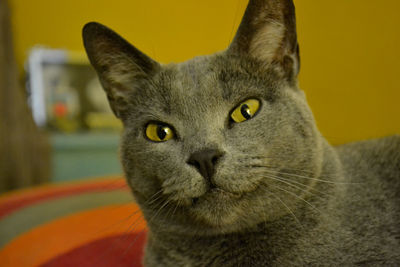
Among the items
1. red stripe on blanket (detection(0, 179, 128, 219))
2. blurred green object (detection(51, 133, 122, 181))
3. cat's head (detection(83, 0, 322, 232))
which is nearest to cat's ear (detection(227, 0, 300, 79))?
cat's head (detection(83, 0, 322, 232))

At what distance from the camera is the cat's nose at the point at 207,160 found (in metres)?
0.69

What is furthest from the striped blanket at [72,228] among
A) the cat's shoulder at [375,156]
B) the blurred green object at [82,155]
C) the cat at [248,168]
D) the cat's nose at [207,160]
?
the blurred green object at [82,155]

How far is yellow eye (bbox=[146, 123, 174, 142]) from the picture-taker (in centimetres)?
83

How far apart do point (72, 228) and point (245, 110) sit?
948 mm

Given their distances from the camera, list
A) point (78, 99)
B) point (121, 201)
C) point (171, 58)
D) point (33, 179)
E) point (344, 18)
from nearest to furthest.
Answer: point (344, 18) < point (171, 58) < point (121, 201) < point (33, 179) < point (78, 99)

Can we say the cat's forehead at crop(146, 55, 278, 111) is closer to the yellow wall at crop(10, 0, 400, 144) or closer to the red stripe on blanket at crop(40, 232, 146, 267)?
the yellow wall at crop(10, 0, 400, 144)

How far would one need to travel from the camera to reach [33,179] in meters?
2.78

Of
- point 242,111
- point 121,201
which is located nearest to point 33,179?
point 121,201

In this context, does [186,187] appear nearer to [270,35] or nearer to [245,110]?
[245,110]

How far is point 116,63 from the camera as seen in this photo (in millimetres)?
944

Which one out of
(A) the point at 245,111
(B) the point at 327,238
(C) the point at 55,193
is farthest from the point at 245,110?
(C) the point at 55,193

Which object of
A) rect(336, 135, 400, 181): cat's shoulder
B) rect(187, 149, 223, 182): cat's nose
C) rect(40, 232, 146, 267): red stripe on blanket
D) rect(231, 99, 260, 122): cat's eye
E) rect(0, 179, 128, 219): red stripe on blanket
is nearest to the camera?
rect(187, 149, 223, 182): cat's nose

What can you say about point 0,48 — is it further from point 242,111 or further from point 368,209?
point 368,209

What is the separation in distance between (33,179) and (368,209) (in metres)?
2.57
